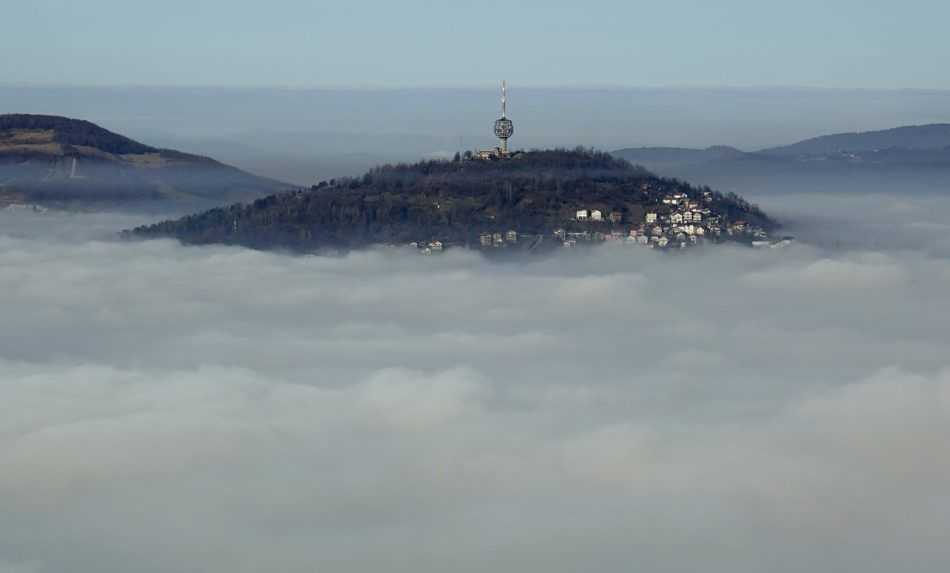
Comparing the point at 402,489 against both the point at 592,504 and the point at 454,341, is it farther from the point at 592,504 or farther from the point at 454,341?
the point at 454,341

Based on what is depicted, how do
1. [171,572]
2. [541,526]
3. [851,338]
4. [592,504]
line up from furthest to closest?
[851,338]
[592,504]
[541,526]
[171,572]

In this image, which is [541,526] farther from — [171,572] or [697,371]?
[697,371]

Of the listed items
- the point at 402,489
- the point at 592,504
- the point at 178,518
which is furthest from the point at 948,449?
the point at 178,518

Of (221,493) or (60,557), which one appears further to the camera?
(221,493)

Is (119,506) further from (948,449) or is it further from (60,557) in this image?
(948,449)

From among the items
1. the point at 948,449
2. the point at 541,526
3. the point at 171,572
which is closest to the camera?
the point at 171,572

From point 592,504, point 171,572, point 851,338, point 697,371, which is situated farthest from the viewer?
point 851,338

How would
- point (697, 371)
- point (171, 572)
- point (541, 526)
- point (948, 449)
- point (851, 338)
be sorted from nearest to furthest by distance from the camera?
1. point (171, 572)
2. point (541, 526)
3. point (948, 449)
4. point (697, 371)
5. point (851, 338)

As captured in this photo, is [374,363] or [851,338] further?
[851,338]

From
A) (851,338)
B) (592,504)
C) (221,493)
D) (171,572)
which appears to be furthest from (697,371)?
(171,572)
